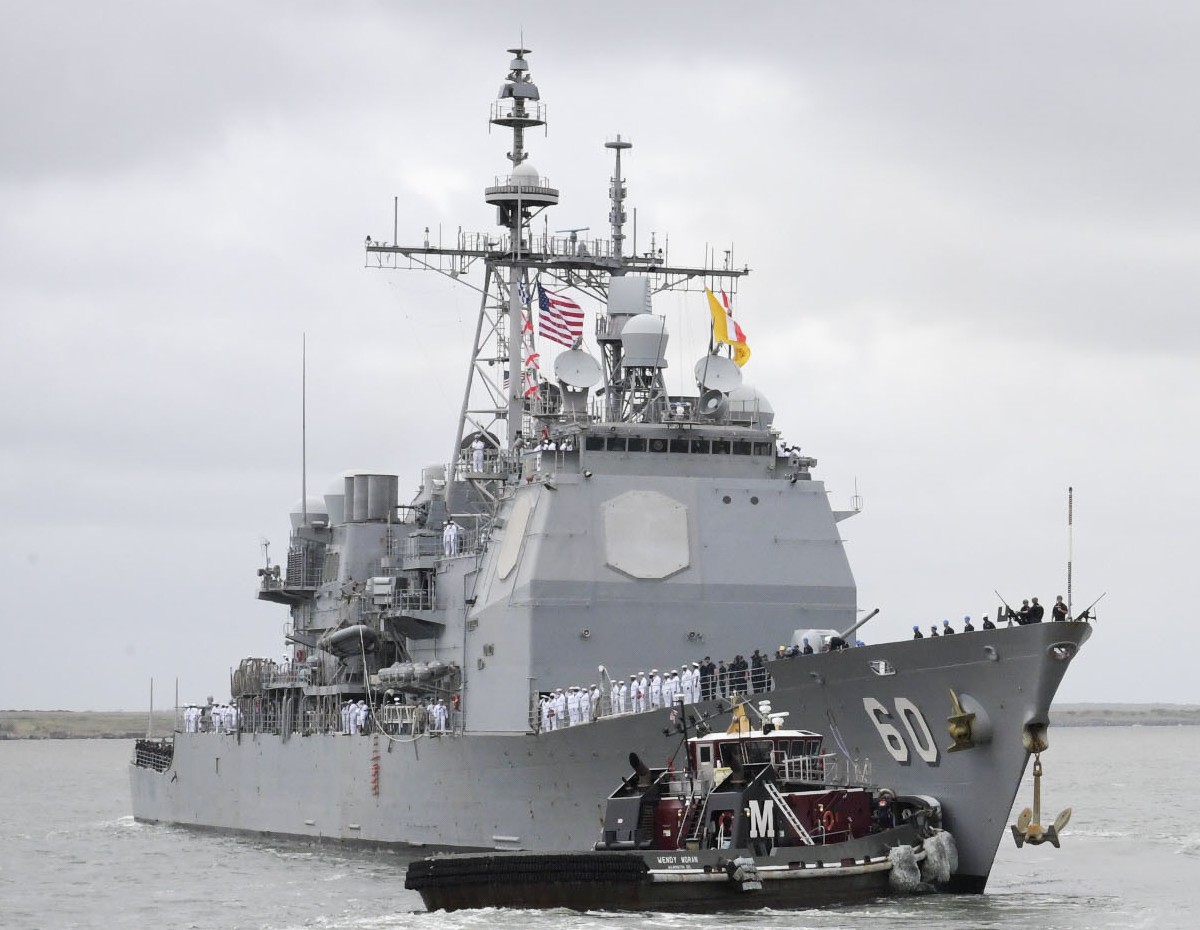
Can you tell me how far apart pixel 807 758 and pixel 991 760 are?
191 cm

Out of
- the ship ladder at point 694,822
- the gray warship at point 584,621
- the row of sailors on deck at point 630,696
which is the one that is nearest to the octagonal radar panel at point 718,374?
the gray warship at point 584,621

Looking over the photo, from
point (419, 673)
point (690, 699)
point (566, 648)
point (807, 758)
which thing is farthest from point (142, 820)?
point (807, 758)

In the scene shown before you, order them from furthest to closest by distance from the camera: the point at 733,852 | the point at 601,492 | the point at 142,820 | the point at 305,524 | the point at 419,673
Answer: the point at 142,820 < the point at 305,524 < the point at 419,673 < the point at 601,492 < the point at 733,852

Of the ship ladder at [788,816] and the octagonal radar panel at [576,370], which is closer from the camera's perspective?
the ship ladder at [788,816]

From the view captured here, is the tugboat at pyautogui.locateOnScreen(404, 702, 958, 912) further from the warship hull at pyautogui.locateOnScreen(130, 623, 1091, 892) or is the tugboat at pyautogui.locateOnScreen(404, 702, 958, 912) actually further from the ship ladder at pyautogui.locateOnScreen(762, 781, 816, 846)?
the warship hull at pyautogui.locateOnScreen(130, 623, 1091, 892)

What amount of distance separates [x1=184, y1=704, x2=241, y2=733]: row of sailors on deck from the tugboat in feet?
55.5

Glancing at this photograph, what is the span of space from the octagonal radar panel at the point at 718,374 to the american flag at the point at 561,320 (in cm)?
272

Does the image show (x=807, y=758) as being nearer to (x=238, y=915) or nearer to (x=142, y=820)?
(x=238, y=915)

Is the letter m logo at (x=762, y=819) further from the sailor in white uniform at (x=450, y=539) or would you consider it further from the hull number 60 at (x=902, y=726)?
the sailor in white uniform at (x=450, y=539)

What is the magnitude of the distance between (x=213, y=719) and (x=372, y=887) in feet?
47.3

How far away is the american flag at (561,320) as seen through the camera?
31.2 m

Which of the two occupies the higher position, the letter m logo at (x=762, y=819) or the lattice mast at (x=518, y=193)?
the lattice mast at (x=518, y=193)

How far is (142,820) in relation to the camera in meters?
43.0

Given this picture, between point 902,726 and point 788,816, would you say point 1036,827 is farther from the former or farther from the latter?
point 788,816
